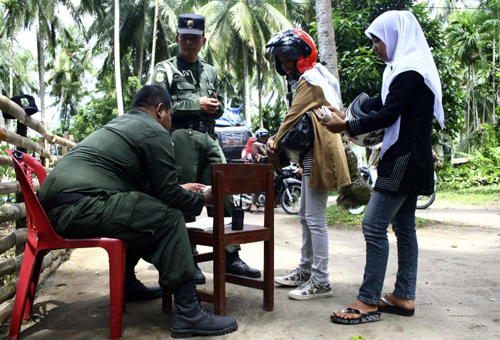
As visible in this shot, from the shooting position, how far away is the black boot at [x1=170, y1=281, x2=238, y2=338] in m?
2.55

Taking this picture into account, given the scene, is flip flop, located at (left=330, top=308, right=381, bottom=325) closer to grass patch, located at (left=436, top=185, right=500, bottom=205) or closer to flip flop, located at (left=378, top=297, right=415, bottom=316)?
flip flop, located at (left=378, top=297, right=415, bottom=316)

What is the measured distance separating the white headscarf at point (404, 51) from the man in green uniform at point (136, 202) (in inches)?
57.1

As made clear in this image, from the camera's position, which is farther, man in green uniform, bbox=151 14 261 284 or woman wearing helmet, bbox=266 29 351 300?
man in green uniform, bbox=151 14 261 284

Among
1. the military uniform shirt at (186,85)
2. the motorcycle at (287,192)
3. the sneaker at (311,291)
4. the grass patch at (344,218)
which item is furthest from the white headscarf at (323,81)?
the motorcycle at (287,192)

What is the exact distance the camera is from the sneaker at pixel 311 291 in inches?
129

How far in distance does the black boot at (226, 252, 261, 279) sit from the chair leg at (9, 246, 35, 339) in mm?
1664

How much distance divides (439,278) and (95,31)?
31.4m

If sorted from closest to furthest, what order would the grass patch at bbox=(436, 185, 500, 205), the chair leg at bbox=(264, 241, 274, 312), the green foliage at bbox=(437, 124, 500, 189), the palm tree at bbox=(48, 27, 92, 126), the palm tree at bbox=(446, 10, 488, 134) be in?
1. the chair leg at bbox=(264, 241, 274, 312)
2. the grass patch at bbox=(436, 185, 500, 205)
3. the green foliage at bbox=(437, 124, 500, 189)
4. the palm tree at bbox=(446, 10, 488, 134)
5. the palm tree at bbox=(48, 27, 92, 126)

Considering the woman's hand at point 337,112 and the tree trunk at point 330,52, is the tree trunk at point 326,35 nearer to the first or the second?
the tree trunk at point 330,52

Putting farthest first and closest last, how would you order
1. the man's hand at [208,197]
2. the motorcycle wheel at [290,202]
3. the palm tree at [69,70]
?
the palm tree at [69,70] → the motorcycle wheel at [290,202] → the man's hand at [208,197]

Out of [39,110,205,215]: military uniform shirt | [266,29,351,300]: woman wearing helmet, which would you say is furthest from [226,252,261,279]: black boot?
[39,110,205,215]: military uniform shirt

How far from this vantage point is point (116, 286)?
243 centimetres

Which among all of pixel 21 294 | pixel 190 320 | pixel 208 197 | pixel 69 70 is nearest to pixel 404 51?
pixel 208 197

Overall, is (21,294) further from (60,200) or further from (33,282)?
(60,200)
